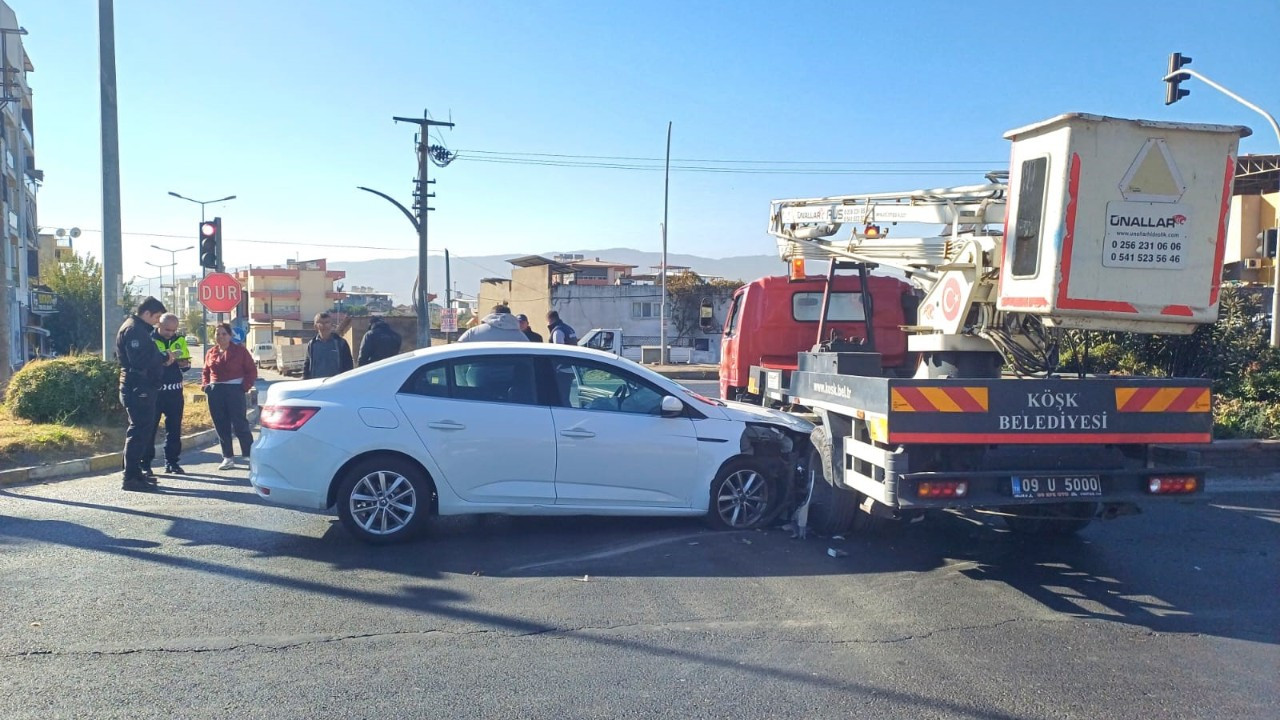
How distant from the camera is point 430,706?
13.6 feet

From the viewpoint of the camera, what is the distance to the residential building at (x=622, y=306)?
49906 millimetres

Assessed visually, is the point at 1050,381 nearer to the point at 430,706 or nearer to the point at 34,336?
the point at 430,706

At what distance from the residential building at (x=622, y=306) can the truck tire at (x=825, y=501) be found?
128ft

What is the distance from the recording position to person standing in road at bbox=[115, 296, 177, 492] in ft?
29.3

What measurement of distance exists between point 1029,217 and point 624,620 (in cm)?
369

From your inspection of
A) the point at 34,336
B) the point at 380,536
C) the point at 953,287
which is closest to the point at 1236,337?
the point at 953,287

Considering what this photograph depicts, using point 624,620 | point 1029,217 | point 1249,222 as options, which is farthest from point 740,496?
point 1249,222

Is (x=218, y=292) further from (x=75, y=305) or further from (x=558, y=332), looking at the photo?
(x=75, y=305)

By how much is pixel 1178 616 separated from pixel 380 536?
5.18 metres

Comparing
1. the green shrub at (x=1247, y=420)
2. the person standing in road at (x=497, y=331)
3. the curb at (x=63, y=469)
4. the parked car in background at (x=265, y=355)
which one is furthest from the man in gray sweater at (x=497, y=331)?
the parked car in background at (x=265, y=355)

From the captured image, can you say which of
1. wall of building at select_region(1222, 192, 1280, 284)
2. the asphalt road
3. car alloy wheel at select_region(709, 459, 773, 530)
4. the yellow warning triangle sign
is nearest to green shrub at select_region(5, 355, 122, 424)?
the asphalt road

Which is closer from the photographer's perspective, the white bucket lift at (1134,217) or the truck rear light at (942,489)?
the truck rear light at (942,489)

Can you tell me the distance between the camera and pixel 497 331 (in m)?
10.6

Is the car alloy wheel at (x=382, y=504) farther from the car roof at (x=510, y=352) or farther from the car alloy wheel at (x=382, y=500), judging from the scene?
the car roof at (x=510, y=352)
